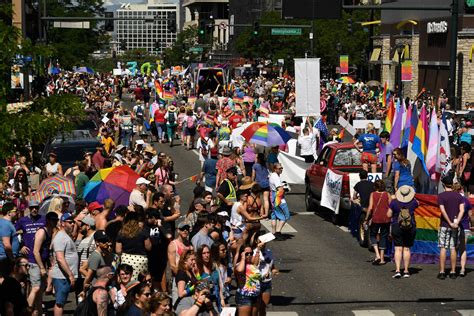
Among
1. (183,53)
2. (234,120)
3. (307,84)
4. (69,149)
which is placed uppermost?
(307,84)

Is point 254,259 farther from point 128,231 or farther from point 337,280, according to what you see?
point 337,280

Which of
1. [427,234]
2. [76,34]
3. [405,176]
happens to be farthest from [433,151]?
[76,34]

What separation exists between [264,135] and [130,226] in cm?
1167

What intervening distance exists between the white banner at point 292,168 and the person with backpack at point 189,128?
35.0 ft

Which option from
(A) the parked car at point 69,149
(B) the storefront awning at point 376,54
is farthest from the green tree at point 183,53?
(A) the parked car at point 69,149

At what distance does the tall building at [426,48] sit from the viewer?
210ft

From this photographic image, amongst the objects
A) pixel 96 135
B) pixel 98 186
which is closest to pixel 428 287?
pixel 98 186

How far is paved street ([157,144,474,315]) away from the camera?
16131mm

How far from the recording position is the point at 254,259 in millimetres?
13750

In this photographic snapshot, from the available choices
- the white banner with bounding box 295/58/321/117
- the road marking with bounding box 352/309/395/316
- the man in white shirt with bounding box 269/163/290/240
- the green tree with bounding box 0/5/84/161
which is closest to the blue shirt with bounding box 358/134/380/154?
the white banner with bounding box 295/58/321/117

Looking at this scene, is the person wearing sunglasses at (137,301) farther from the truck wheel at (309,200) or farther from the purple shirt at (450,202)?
the truck wheel at (309,200)

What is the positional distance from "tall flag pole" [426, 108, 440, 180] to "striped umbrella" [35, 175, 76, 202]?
7.41 meters

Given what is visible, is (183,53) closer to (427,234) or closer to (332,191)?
(332,191)

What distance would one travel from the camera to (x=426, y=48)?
7250 centimetres
